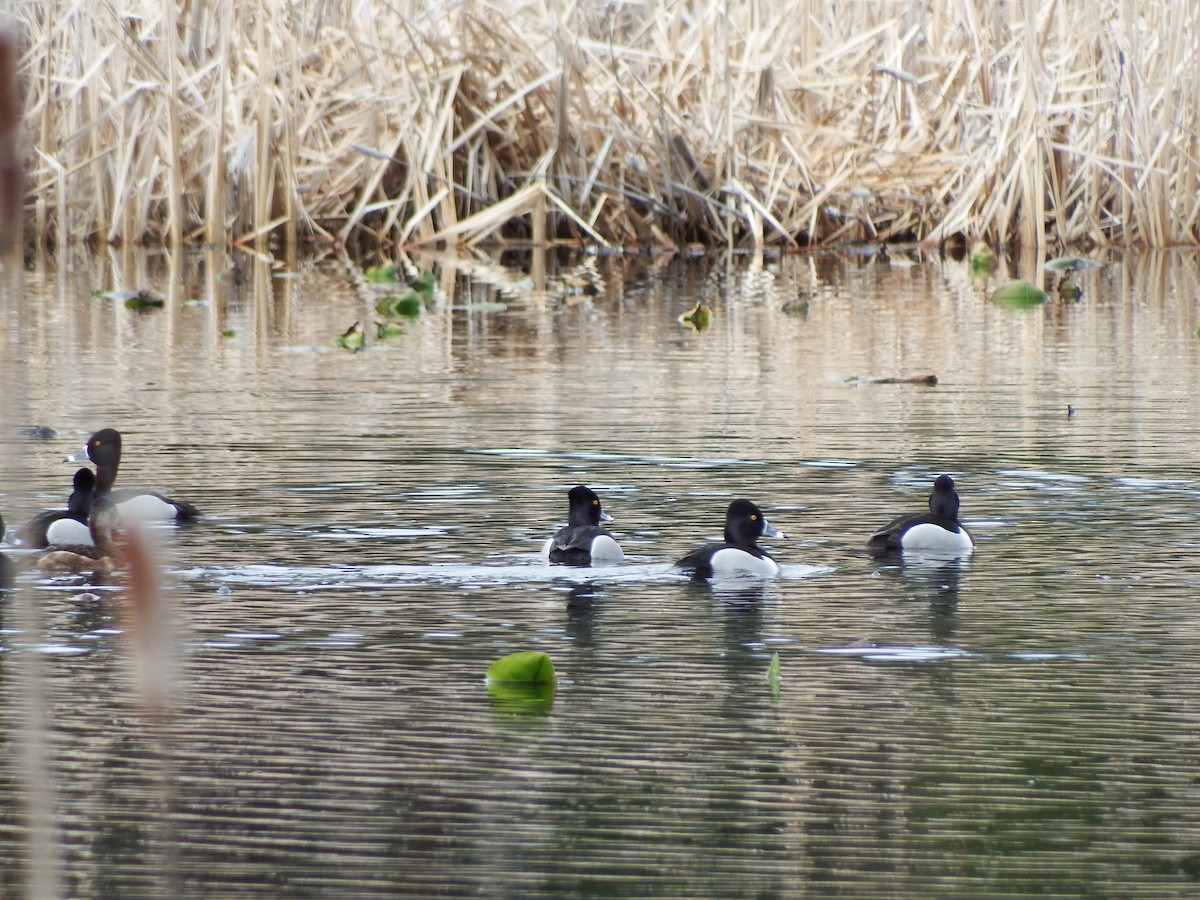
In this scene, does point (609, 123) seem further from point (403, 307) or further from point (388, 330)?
point (388, 330)

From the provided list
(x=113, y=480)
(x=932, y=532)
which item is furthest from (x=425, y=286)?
(x=932, y=532)

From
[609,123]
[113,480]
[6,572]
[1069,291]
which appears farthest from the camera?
[609,123]

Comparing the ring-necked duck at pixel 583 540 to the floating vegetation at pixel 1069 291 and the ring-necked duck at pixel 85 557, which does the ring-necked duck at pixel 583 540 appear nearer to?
the ring-necked duck at pixel 85 557

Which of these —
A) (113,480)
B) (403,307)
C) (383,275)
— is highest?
(383,275)

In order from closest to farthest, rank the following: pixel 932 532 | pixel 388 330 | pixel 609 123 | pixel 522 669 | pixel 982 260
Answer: pixel 522 669 → pixel 932 532 → pixel 388 330 → pixel 982 260 → pixel 609 123

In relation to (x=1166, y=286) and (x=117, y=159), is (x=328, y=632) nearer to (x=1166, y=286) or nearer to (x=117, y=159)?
(x=1166, y=286)

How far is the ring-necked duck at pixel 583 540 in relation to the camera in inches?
299

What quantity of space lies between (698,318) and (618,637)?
34.5 ft

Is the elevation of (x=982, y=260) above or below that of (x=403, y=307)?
above

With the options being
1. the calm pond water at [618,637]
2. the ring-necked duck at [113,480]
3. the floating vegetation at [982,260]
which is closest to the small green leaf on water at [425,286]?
the calm pond water at [618,637]

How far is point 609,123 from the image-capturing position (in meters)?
23.4

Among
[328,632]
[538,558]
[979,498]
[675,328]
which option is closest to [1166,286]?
[675,328]

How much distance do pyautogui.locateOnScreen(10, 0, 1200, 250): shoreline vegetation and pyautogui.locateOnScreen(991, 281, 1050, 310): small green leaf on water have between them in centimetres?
295

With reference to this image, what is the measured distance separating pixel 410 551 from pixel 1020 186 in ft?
54.7
